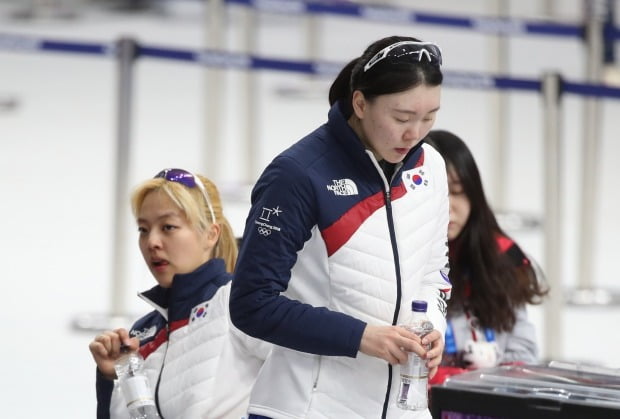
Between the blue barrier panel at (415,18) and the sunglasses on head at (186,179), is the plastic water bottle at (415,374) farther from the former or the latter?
the blue barrier panel at (415,18)

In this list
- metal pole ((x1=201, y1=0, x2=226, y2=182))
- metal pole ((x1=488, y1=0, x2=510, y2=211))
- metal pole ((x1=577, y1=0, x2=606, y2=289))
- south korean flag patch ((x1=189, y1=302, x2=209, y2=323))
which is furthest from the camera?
metal pole ((x1=488, y1=0, x2=510, y2=211))

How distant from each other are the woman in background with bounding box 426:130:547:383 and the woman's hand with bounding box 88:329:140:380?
0.99m

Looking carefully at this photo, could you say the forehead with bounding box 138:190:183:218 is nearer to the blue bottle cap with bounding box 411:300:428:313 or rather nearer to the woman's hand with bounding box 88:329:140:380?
the woman's hand with bounding box 88:329:140:380

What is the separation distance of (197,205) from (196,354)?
0.38 m

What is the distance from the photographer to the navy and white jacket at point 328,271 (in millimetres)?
2334

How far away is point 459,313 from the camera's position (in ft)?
11.7

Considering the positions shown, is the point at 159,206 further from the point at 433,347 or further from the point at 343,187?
the point at 433,347

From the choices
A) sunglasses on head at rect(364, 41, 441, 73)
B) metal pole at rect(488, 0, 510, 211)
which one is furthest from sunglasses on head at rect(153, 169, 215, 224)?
metal pole at rect(488, 0, 510, 211)

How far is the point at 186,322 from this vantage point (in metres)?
2.97

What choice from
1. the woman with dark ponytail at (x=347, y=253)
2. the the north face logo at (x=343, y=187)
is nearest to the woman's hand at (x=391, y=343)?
the woman with dark ponytail at (x=347, y=253)

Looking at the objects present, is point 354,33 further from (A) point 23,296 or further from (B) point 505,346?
(B) point 505,346

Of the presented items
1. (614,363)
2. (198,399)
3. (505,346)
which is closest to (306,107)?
(614,363)

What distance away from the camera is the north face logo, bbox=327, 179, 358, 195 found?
2389mm

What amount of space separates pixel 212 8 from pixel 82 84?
365cm
